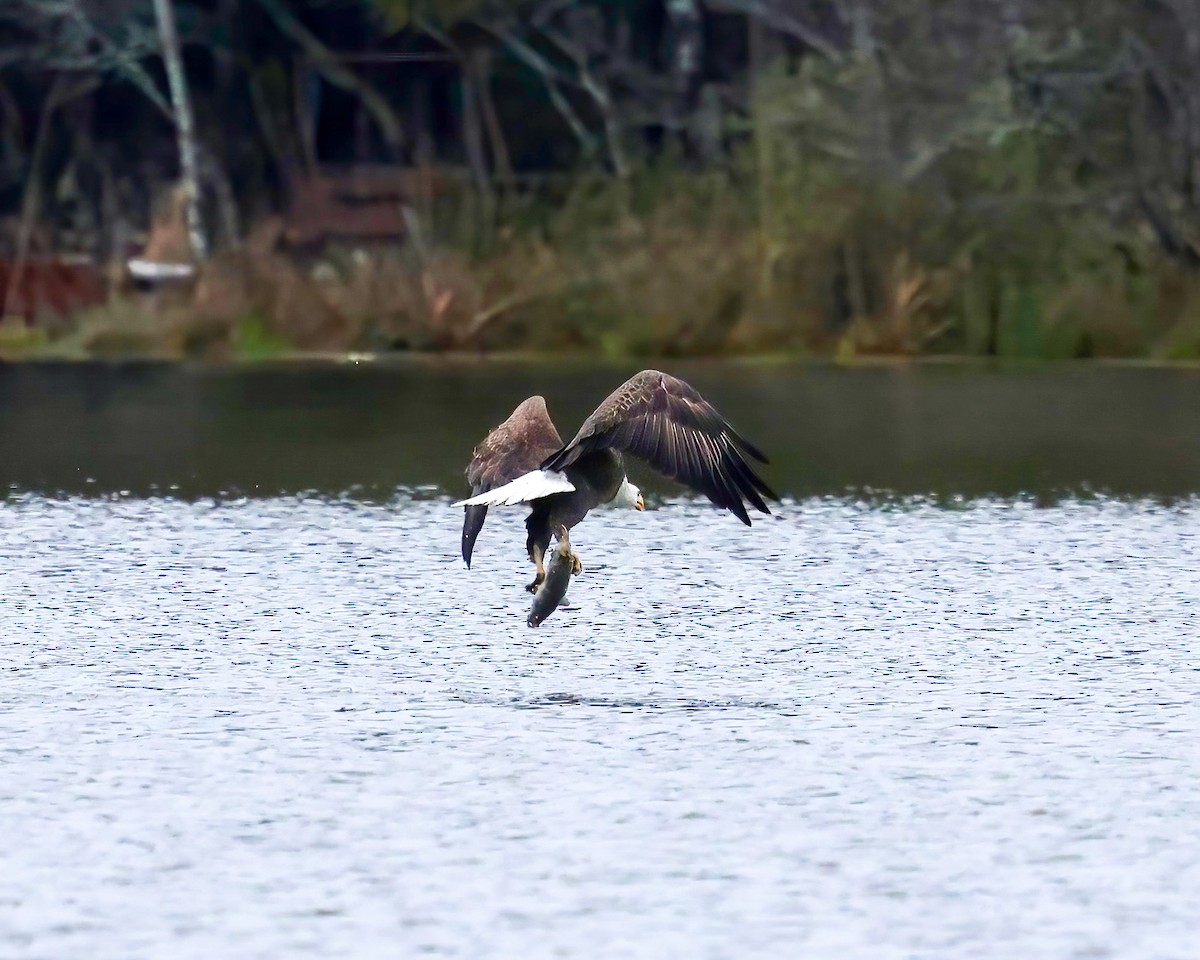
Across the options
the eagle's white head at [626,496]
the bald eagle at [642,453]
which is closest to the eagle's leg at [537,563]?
the bald eagle at [642,453]

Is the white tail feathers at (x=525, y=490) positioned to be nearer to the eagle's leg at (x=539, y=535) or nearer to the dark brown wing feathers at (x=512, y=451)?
the dark brown wing feathers at (x=512, y=451)

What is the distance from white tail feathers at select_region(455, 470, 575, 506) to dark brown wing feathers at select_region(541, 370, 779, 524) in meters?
0.06

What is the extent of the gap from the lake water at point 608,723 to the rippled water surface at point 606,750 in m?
0.02

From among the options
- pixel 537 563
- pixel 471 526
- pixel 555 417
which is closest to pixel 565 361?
pixel 555 417

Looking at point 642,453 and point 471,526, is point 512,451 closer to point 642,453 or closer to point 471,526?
point 471,526

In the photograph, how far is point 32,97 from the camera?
122 ft

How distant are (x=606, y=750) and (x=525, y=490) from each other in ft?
5.30

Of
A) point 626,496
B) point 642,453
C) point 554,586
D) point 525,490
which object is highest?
point 642,453

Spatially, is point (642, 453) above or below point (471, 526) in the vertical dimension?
above

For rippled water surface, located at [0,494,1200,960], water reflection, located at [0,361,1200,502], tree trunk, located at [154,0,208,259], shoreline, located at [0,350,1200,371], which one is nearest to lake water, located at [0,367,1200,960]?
rippled water surface, located at [0,494,1200,960]

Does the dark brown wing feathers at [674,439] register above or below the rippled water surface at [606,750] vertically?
above

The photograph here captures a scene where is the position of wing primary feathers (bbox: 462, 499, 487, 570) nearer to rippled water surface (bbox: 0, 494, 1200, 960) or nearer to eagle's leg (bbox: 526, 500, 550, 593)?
eagle's leg (bbox: 526, 500, 550, 593)

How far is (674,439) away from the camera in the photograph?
1009cm

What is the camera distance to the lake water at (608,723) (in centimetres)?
670
